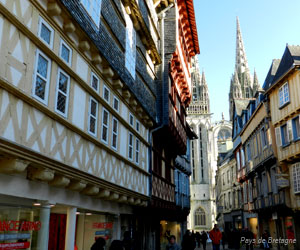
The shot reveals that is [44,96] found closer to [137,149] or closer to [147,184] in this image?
[137,149]

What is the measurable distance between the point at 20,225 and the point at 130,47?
7747 mm

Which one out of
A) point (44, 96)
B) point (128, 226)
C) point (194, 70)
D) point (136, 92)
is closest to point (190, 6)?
point (136, 92)

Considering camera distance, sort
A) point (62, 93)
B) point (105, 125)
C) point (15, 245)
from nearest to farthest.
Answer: point (15, 245)
point (62, 93)
point (105, 125)

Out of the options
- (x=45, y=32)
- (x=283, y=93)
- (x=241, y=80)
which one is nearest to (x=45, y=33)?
(x=45, y=32)

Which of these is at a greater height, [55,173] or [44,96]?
[44,96]

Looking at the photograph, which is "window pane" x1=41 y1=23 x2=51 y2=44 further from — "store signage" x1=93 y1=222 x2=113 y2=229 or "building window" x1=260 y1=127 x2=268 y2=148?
"building window" x1=260 y1=127 x2=268 y2=148

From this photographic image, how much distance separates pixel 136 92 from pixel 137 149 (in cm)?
224

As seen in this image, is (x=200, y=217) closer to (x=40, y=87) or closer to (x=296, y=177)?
(x=296, y=177)

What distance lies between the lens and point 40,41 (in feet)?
20.5

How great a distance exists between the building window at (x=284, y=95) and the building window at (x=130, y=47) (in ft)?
28.7

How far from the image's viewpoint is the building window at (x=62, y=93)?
701cm

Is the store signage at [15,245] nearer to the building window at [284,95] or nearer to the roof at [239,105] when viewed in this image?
the building window at [284,95]

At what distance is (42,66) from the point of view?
649 cm

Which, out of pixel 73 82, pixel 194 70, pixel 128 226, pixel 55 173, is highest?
pixel 194 70
